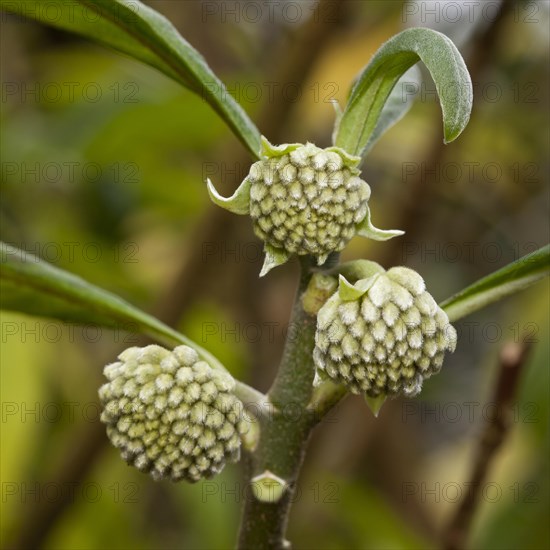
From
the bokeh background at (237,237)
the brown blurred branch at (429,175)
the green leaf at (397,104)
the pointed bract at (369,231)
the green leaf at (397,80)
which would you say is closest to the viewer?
the green leaf at (397,80)

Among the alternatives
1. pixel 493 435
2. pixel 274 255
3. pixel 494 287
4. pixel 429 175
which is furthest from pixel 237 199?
pixel 429 175

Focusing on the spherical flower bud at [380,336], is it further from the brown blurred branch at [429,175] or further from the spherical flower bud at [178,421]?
the brown blurred branch at [429,175]

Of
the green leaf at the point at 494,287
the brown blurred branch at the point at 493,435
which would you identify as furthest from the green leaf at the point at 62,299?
the brown blurred branch at the point at 493,435

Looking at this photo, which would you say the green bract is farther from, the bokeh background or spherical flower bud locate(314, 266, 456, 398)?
the bokeh background

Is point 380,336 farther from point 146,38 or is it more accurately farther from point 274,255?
point 146,38

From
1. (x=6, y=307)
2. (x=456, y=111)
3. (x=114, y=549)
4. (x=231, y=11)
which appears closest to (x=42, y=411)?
(x=114, y=549)

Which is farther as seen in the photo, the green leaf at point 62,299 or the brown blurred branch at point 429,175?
the brown blurred branch at point 429,175

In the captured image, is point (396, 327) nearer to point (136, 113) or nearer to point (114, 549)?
point (136, 113)
